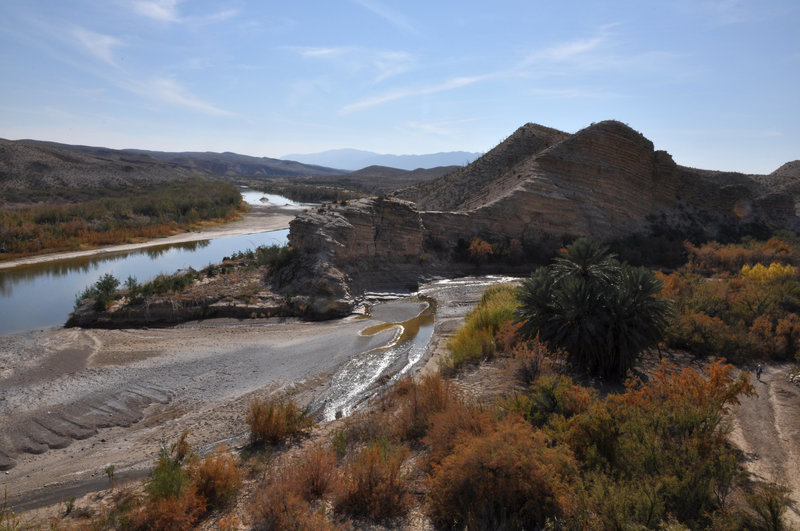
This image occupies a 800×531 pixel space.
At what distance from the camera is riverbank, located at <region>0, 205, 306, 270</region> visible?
24875mm

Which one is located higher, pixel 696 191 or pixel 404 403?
pixel 696 191

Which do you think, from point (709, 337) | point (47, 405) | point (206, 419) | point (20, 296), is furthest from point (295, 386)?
point (20, 296)

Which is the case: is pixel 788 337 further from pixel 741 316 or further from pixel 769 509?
pixel 769 509

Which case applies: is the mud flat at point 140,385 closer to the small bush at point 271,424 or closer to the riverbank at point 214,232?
the small bush at point 271,424

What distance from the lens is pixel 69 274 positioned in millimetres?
22000

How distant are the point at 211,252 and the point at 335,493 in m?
26.8

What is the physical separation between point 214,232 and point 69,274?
15555 mm

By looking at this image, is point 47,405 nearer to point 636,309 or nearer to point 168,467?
point 168,467

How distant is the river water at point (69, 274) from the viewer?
51.6 feet

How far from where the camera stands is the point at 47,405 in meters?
9.25

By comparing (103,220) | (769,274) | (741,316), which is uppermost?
(769,274)

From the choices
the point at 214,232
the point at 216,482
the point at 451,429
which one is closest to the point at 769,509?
the point at 451,429

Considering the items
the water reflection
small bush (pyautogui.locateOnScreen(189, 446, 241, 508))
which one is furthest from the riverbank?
small bush (pyautogui.locateOnScreen(189, 446, 241, 508))

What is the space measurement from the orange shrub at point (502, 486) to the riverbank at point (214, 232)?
2664 cm
